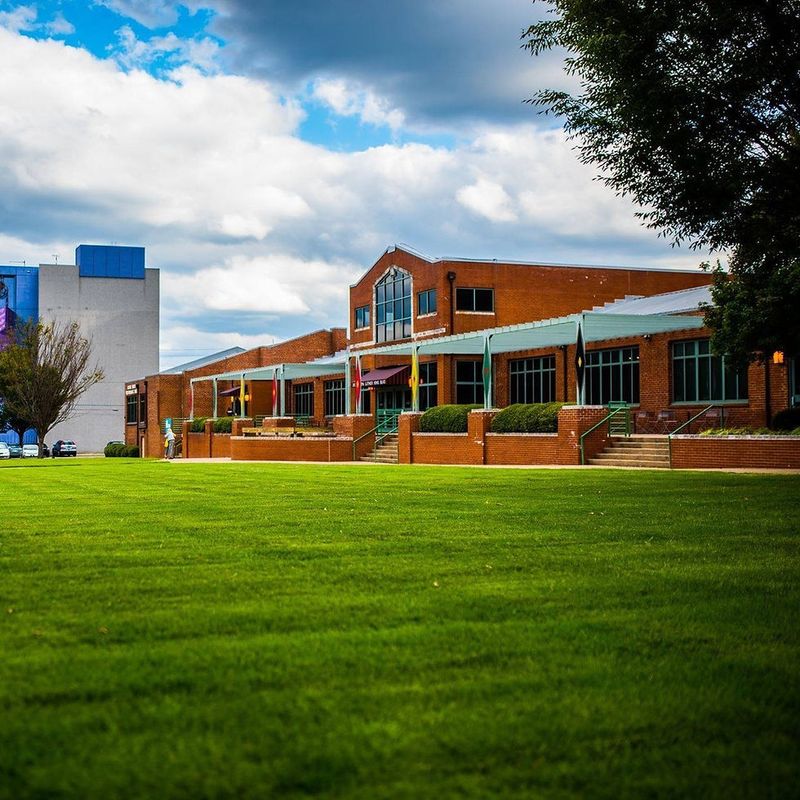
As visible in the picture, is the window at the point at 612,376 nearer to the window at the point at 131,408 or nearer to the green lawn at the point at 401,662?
the green lawn at the point at 401,662

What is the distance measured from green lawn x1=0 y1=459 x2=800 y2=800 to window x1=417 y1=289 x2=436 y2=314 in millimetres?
37958

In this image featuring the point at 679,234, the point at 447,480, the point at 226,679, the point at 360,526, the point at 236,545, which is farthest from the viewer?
the point at 447,480

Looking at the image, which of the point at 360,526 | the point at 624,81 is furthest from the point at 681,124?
the point at 360,526

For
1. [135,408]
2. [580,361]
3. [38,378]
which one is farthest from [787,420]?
[135,408]

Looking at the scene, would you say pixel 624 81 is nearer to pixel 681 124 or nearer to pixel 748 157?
pixel 681 124

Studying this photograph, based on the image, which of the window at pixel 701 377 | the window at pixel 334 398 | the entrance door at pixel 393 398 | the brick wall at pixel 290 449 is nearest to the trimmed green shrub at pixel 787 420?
the window at pixel 701 377

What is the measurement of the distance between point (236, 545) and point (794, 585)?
495cm

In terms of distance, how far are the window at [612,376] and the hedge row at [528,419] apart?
5.09 meters

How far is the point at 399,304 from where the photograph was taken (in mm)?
52125

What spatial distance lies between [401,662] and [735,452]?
21.0 metres

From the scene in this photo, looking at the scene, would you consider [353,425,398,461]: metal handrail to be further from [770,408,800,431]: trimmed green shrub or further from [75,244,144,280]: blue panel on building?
[75,244,144,280]: blue panel on building

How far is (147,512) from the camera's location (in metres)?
13.7

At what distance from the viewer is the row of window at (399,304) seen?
48.7m

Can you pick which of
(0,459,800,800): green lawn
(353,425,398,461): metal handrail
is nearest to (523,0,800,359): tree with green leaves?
(0,459,800,800): green lawn
